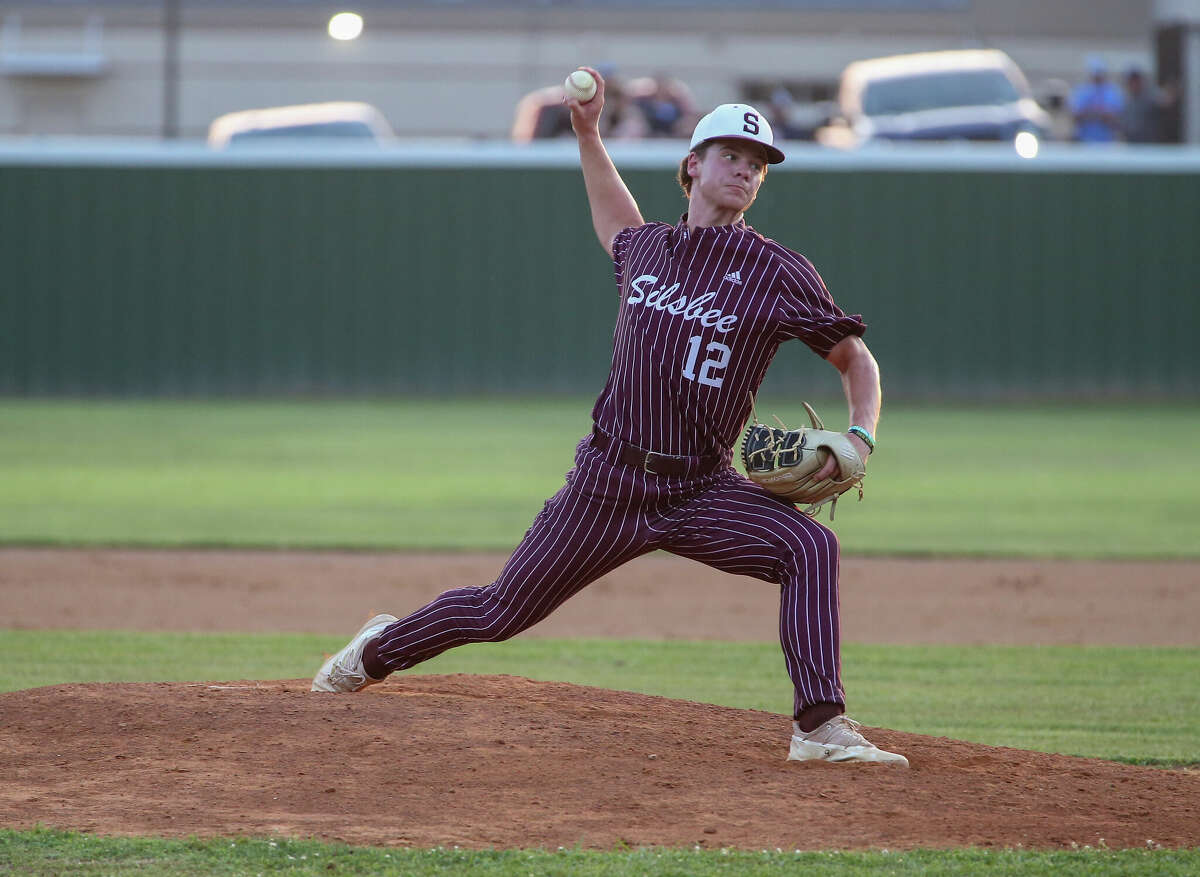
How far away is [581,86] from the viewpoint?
15.2 feet

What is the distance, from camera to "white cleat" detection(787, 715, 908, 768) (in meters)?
4.15

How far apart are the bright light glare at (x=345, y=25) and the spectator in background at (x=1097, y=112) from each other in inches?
512

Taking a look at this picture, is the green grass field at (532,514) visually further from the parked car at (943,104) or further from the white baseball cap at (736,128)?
the parked car at (943,104)

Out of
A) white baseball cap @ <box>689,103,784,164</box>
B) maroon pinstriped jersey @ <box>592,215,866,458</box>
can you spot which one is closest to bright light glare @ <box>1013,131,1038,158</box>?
white baseball cap @ <box>689,103,784,164</box>

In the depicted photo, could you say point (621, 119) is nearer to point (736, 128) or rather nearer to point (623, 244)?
point (623, 244)

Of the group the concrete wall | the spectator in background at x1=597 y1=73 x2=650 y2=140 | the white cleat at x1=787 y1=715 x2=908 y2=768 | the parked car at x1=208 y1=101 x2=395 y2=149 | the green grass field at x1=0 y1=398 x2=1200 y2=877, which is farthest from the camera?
the concrete wall

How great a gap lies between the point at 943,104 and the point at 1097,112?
2.22m

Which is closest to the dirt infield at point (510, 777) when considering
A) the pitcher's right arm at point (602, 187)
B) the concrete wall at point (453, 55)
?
the pitcher's right arm at point (602, 187)

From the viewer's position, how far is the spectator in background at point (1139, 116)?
21.5m

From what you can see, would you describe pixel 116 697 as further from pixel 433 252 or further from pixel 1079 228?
pixel 1079 228

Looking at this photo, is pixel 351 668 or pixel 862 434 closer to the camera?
pixel 862 434

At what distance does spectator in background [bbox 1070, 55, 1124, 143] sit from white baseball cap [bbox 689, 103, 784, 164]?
17.6 metres

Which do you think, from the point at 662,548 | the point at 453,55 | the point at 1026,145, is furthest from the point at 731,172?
the point at 453,55

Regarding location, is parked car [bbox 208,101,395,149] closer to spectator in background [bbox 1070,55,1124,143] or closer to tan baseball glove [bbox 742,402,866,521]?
spectator in background [bbox 1070,55,1124,143]
